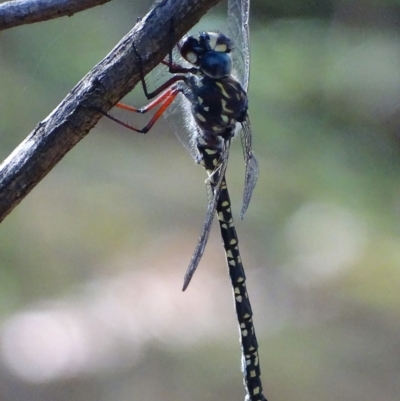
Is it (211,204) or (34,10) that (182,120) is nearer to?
(211,204)

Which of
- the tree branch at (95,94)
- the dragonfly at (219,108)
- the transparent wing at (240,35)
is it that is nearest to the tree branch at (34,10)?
the tree branch at (95,94)

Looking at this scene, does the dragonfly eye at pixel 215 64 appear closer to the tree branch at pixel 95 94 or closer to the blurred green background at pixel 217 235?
the tree branch at pixel 95 94

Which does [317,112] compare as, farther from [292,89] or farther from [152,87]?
[152,87]

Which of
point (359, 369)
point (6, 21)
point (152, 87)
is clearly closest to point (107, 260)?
point (359, 369)

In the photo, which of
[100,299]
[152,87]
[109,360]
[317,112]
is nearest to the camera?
[152,87]

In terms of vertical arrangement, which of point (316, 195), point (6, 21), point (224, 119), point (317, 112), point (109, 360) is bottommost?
point (109, 360)

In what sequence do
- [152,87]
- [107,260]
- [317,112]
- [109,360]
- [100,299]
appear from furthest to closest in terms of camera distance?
[317,112] → [107,260] → [100,299] → [109,360] → [152,87]
